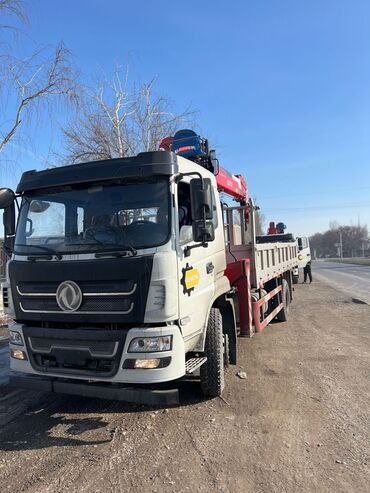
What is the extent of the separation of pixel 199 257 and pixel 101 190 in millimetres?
1287

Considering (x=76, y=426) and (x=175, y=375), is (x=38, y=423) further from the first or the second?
(x=175, y=375)

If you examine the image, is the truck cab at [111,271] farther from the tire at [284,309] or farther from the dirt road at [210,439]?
the tire at [284,309]

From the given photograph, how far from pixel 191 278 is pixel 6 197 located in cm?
230

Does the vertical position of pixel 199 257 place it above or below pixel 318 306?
above

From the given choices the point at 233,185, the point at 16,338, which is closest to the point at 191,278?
the point at 16,338

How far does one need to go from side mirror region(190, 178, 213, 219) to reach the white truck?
0.01 metres

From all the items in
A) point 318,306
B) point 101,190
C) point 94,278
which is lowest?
point 318,306

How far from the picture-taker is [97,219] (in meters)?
4.45

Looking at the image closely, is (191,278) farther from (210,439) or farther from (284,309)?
(284,309)

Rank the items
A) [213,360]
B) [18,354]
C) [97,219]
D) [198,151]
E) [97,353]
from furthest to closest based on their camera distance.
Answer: [198,151], [213,360], [18,354], [97,219], [97,353]

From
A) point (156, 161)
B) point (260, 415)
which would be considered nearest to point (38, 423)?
point (260, 415)

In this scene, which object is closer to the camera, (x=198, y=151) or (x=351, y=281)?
(x=198, y=151)

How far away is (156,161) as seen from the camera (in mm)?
4348

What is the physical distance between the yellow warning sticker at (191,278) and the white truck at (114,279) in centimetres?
3
